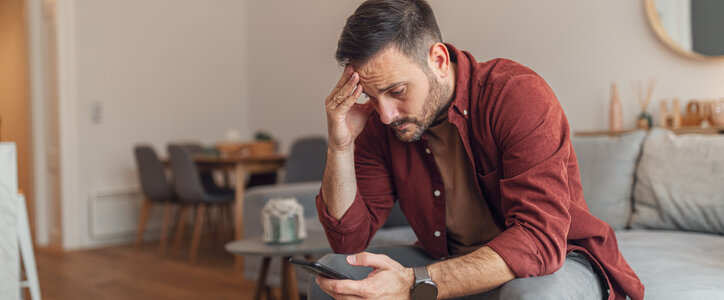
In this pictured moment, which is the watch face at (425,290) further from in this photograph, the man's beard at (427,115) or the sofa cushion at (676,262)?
the sofa cushion at (676,262)

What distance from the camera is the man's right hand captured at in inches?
49.6

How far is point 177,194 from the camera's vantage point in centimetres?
421

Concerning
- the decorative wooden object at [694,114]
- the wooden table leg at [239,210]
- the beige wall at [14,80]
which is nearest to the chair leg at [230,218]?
the wooden table leg at [239,210]

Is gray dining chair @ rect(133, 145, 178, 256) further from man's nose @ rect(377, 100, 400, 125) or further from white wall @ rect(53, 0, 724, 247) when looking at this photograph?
man's nose @ rect(377, 100, 400, 125)

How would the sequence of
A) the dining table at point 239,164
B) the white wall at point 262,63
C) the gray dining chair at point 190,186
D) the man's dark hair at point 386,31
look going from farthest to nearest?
the gray dining chair at point 190,186 → the dining table at point 239,164 → the white wall at point 262,63 → the man's dark hair at point 386,31

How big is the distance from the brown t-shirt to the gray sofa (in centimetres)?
60

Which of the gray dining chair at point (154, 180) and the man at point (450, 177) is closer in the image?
the man at point (450, 177)

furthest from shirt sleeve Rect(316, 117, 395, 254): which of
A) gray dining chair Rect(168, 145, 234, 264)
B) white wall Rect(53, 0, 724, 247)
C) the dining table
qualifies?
gray dining chair Rect(168, 145, 234, 264)

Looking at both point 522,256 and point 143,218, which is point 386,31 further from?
point 143,218

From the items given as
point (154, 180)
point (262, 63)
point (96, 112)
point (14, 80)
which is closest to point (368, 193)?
point (154, 180)

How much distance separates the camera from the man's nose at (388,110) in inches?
48.4

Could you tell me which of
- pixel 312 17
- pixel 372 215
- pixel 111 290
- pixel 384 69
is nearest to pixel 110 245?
pixel 111 290

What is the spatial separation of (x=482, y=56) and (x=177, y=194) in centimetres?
226

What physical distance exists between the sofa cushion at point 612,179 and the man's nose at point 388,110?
3.85ft
